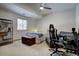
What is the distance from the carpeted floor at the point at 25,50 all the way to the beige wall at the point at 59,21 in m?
0.42

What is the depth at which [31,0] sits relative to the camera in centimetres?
230

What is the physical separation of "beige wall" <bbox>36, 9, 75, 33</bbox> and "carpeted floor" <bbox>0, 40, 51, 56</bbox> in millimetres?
419

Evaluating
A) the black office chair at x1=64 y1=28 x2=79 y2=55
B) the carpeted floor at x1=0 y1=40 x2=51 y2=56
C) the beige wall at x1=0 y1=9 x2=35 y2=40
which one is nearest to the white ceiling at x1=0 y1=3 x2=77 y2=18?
the beige wall at x1=0 y1=9 x2=35 y2=40

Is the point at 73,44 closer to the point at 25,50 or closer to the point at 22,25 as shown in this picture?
the point at 25,50

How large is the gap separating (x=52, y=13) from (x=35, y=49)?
93cm

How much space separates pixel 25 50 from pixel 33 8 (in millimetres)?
999

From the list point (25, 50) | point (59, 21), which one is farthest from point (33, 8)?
point (25, 50)

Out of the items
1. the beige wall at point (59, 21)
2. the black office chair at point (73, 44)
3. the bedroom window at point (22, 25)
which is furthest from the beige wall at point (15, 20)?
the black office chair at point (73, 44)

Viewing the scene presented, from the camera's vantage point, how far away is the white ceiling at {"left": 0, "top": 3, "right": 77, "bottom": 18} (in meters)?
2.28

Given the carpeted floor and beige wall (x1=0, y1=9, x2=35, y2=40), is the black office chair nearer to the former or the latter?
the carpeted floor

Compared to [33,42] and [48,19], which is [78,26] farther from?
[33,42]

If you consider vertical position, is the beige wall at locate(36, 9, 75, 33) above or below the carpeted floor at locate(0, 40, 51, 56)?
above

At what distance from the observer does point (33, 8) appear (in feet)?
7.68

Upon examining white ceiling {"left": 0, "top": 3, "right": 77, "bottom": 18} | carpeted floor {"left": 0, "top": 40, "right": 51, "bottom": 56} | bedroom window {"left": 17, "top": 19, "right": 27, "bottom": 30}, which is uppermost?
white ceiling {"left": 0, "top": 3, "right": 77, "bottom": 18}
